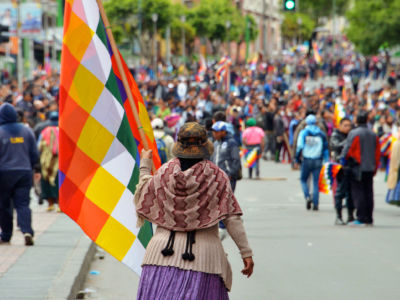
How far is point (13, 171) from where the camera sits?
12.2m

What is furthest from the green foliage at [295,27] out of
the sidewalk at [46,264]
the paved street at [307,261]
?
the sidewalk at [46,264]

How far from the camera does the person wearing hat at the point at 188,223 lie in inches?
233

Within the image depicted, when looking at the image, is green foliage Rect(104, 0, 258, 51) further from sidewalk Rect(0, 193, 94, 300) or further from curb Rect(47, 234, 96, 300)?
curb Rect(47, 234, 96, 300)

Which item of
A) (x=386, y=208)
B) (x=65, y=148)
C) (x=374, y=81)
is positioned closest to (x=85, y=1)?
(x=65, y=148)

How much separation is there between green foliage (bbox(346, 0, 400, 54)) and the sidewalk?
1876 inches

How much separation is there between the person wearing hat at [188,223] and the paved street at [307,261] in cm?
347

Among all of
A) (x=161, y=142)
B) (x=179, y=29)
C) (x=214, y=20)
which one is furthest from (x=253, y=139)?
(x=179, y=29)

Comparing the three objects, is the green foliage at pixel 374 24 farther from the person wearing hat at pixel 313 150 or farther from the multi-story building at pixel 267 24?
the person wearing hat at pixel 313 150

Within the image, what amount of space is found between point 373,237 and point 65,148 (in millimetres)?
7929

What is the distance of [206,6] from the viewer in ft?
266

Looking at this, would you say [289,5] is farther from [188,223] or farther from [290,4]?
[188,223]

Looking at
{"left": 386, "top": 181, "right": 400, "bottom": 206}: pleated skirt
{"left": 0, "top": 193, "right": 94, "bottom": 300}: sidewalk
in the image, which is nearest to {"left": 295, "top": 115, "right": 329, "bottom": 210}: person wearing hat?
{"left": 386, "top": 181, "right": 400, "bottom": 206}: pleated skirt

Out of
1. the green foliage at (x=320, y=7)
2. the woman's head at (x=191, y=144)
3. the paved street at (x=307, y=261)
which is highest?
the green foliage at (x=320, y=7)

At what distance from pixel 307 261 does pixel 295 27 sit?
10139cm
